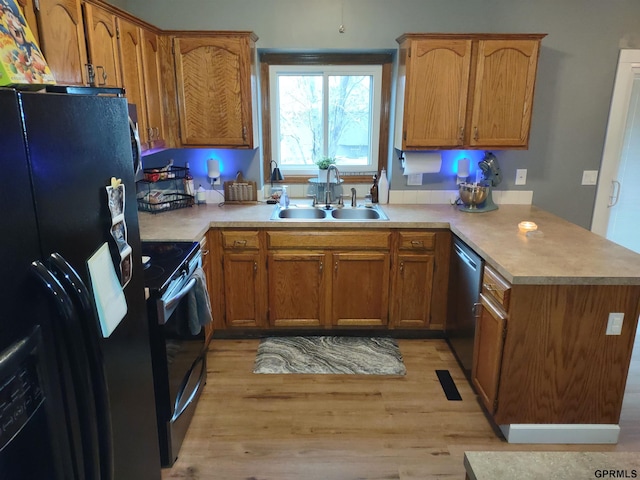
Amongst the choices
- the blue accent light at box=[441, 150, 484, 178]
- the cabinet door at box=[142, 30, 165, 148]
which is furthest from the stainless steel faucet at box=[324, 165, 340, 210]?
the cabinet door at box=[142, 30, 165, 148]

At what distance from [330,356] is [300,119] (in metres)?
1.90

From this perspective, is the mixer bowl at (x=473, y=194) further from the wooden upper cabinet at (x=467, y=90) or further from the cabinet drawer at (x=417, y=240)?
the cabinet drawer at (x=417, y=240)

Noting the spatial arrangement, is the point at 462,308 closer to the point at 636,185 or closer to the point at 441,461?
the point at 441,461

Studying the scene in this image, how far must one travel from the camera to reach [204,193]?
3588mm

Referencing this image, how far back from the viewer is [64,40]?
1.96 metres

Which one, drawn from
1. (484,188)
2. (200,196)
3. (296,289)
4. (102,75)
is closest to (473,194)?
(484,188)

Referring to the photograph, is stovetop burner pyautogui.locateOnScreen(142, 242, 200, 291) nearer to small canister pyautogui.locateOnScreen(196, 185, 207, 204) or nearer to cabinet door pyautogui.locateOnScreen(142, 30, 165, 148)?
cabinet door pyautogui.locateOnScreen(142, 30, 165, 148)

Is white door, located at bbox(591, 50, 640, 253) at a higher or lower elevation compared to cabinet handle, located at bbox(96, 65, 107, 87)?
lower

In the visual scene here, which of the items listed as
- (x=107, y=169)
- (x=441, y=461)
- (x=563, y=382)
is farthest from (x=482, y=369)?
(x=107, y=169)

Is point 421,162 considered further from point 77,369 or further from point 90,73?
point 77,369

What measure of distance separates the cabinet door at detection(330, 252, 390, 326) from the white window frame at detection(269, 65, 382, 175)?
97 centimetres

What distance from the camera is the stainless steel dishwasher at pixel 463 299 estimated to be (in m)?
2.61

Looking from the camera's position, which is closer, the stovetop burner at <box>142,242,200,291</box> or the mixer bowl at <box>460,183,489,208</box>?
the stovetop burner at <box>142,242,200,291</box>

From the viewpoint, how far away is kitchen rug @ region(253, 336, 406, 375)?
294 centimetres
